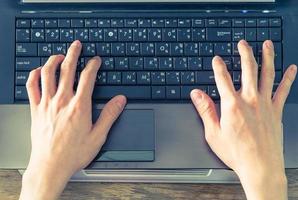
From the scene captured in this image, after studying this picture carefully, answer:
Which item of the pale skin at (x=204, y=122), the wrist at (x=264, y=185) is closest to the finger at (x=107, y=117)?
the pale skin at (x=204, y=122)

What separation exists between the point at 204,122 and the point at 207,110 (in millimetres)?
20

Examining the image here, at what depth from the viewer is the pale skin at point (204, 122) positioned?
867mm

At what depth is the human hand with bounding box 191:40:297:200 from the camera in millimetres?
866

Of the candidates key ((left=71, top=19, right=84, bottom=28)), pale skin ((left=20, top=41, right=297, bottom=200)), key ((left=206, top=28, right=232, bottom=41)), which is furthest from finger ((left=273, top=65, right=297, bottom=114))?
key ((left=71, top=19, right=84, bottom=28))

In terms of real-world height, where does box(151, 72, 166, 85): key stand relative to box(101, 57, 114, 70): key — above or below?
below

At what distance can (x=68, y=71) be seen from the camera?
88cm

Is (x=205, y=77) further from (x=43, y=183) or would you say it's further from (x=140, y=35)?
(x=43, y=183)

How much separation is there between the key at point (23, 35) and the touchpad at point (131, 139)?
0.61ft

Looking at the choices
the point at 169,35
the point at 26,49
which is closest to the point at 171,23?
the point at 169,35

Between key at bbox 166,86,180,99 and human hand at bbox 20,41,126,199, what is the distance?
7 cm

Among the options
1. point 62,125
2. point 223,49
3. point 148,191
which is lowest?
point 148,191

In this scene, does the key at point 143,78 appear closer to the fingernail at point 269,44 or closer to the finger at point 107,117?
the finger at point 107,117

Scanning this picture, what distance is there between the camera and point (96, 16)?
0.91m

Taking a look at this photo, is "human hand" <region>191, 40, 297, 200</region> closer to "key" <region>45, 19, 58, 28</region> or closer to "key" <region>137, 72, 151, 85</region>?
"key" <region>137, 72, 151, 85</region>
